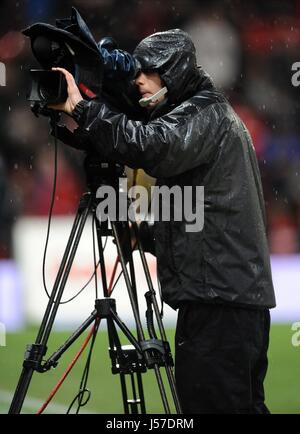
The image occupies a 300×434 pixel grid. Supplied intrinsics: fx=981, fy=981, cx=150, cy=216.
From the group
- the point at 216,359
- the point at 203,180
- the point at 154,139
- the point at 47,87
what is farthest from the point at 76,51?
the point at 216,359

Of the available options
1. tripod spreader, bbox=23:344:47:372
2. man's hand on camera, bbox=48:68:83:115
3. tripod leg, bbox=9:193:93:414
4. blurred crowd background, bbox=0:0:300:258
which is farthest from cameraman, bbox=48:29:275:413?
blurred crowd background, bbox=0:0:300:258

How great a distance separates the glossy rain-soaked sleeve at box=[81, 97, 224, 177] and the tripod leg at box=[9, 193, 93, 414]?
281 mm

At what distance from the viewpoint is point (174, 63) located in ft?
11.8

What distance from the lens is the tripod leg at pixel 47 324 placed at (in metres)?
3.43

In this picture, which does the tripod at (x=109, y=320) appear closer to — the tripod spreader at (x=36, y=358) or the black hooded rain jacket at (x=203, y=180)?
the tripod spreader at (x=36, y=358)

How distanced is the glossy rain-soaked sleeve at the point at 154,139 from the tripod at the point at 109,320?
0.23 metres

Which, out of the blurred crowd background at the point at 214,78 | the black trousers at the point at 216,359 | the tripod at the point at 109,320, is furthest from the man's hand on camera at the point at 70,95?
the blurred crowd background at the point at 214,78

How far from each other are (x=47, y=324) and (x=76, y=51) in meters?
0.98

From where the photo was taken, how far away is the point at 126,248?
12.5 feet

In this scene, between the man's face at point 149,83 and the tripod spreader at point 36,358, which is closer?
the tripod spreader at point 36,358
